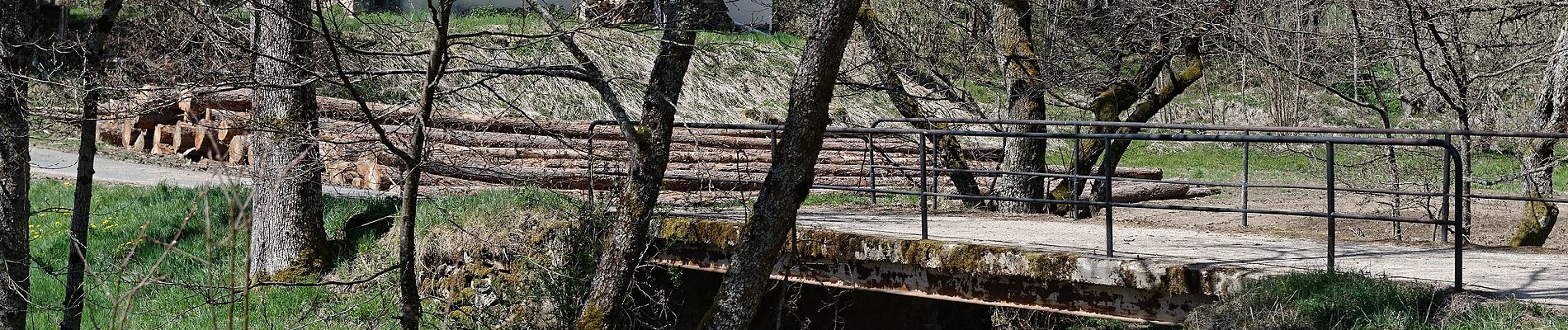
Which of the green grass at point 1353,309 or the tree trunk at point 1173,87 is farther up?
the tree trunk at point 1173,87

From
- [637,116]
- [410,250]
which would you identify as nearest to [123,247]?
[410,250]

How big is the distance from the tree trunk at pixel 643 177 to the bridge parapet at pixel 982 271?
1037 millimetres

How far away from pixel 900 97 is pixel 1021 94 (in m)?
1.24

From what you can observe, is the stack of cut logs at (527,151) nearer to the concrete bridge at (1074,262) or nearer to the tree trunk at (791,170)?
the concrete bridge at (1074,262)

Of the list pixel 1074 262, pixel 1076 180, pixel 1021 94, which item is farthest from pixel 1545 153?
pixel 1074 262

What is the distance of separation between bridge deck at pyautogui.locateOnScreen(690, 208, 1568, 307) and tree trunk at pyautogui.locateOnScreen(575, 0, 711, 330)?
158 cm

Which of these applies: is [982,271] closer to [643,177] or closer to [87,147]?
[643,177]

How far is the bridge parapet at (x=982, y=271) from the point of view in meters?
7.02

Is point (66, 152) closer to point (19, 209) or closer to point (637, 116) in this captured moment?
point (637, 116)

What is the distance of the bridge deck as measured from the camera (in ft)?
22.7

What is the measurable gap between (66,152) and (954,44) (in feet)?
44.3

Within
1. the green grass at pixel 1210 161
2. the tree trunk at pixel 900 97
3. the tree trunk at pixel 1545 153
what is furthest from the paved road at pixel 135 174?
the green grass at pixel 1210 161

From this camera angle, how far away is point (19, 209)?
25.3 ft

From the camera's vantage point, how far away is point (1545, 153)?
10.9m
